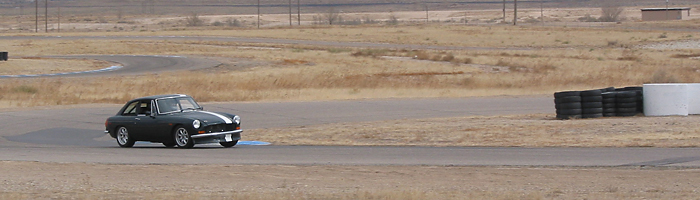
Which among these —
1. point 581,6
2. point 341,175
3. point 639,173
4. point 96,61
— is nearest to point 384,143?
point 341,175

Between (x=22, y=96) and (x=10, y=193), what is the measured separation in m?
24.3

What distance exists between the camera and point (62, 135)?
20.2 metres

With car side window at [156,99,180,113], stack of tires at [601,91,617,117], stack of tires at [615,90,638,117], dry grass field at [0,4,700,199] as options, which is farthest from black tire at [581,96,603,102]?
car side window at [156,99,180,113]

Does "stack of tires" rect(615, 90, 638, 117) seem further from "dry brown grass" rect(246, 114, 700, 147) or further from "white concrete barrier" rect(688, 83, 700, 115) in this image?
"white concrete barrier" rect(688, 83, 700, 115)

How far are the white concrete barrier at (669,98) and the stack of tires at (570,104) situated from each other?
187 cm

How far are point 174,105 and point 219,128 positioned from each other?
54.6 inches

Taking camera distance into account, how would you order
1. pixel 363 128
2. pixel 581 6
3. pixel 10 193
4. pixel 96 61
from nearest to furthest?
pixel 10 193 < pixel 363 128 < pixel 96 61 < pixel 581 6

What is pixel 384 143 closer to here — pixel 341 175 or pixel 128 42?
pixel 341 175

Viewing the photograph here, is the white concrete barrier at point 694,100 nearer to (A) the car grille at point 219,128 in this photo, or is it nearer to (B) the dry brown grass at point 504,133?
(B) the dry brown grass at point 504,133

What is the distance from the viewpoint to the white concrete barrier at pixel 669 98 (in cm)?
2067

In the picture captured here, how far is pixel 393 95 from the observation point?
32.3m

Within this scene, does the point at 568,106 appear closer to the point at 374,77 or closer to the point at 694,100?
the point at 694,100

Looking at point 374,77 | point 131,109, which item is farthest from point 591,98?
point 374,77

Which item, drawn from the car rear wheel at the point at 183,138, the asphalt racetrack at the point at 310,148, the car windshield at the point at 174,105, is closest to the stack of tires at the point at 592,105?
the asphalt racetrack at the point at 310,148
